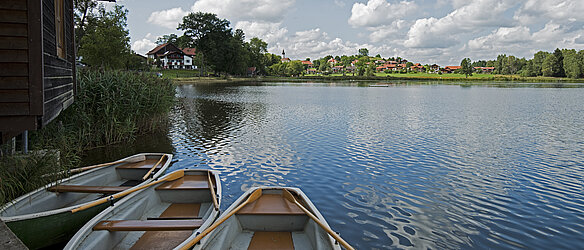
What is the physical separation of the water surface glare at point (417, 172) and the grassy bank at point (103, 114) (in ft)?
5.99

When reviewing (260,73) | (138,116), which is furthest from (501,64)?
(138,116)

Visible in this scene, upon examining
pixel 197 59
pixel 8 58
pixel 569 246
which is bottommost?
pixel 569 246

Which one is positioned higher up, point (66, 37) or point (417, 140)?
point (66, 37)

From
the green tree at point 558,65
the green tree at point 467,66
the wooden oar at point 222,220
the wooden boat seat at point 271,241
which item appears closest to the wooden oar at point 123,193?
the wooden oar at point 222,220

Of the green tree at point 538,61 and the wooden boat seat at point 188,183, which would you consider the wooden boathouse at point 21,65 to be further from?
the green tree at point 538,61

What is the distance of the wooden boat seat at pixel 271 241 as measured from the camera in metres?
4.98

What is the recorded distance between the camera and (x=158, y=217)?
6.26 m

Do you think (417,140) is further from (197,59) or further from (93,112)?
(197,59)

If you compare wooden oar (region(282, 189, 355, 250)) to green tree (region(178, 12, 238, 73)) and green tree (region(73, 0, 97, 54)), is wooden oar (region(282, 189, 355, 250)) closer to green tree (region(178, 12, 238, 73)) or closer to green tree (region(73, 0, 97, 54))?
green tree (region(73, 0, 97, 54))

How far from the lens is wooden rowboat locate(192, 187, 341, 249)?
16.0 feet

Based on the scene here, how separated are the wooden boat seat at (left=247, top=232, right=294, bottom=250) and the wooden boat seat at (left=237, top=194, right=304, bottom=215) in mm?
319

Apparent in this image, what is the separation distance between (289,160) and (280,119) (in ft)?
33.9

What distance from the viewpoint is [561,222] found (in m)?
7.13

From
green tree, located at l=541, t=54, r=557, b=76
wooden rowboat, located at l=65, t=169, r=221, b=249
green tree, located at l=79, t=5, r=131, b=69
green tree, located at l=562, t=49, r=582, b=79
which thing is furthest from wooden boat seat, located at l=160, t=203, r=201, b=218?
green tree, located at l=541, t=54, r=557, b=76
